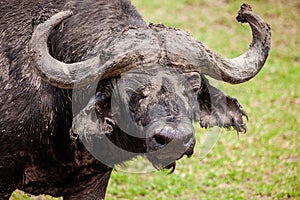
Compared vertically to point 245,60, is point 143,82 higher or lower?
lower

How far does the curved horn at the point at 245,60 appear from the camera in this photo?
4691mm

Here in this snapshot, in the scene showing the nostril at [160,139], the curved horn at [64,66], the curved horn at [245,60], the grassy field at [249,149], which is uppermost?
the curved horn at [245,60]

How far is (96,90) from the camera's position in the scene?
4562 mm

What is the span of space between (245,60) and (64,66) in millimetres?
1503

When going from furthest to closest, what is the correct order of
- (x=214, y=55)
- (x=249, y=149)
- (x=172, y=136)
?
(x=249, y=149), (x=214, y=55), (x=172, y=136)

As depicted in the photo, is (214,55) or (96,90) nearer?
(96,90)

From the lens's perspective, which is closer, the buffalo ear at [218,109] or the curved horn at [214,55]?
the curved horn at [214,55]

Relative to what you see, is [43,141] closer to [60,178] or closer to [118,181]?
[60,178]

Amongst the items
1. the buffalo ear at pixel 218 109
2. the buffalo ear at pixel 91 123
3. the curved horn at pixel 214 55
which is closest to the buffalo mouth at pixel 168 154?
the buffalo ear at pixel 91 123

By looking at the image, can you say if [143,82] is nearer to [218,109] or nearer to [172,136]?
[172,136]

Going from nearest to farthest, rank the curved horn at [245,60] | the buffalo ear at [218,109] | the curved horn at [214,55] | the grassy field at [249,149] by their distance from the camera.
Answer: the curved horn at [214,55] < the curved horn at [245,60] < the buffalo ear at [218,109] < the grassy field at [249,149]

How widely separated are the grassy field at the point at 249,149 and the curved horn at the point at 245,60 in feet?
3.53

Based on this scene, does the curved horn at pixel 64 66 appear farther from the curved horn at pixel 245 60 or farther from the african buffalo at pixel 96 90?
the curved horn at pixel 245 60

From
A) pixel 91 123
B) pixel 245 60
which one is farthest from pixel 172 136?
pixel 245 60
